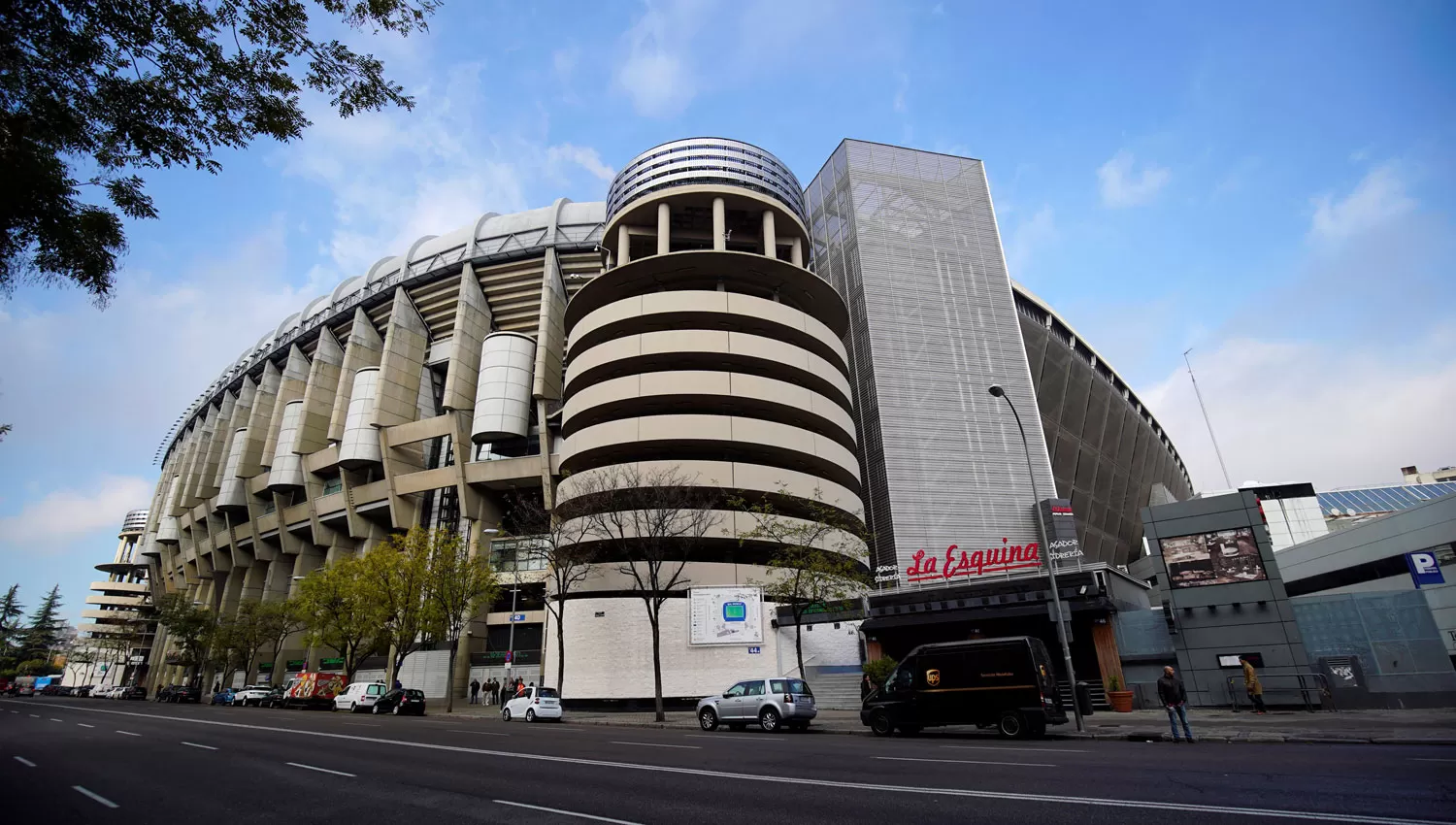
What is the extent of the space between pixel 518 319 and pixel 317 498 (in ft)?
84.2

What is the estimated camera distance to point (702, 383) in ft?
137

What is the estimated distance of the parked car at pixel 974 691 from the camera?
53.0 ft

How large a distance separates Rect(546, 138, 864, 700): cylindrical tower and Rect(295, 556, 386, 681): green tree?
14.7 meters

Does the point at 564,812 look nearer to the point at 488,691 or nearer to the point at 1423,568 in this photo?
the point at 1423,568

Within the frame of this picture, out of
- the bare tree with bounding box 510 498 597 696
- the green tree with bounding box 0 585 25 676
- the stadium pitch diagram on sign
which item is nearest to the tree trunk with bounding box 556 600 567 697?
the bare tree with bounding box 510 498 597 696

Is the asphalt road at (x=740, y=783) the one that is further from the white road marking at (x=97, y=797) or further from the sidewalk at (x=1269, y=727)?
the sidewalk at (x=1269, y=727)

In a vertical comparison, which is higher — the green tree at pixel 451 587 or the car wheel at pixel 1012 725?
the green tree at pixel 451 587

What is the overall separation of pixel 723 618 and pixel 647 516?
21.4 feet

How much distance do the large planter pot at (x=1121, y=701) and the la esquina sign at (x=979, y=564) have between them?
13025mm

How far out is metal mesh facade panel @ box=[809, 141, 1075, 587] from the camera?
44.3 m

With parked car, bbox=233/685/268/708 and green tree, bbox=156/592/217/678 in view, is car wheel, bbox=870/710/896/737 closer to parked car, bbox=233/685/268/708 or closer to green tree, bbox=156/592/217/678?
parked car, bbox=233/685/268/708

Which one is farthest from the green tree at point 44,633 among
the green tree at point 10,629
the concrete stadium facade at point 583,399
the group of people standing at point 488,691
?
the group of people standing at point 488,691

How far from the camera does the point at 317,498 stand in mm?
63469

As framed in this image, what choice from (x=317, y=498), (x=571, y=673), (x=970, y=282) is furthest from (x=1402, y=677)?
(x=317, y=498)
